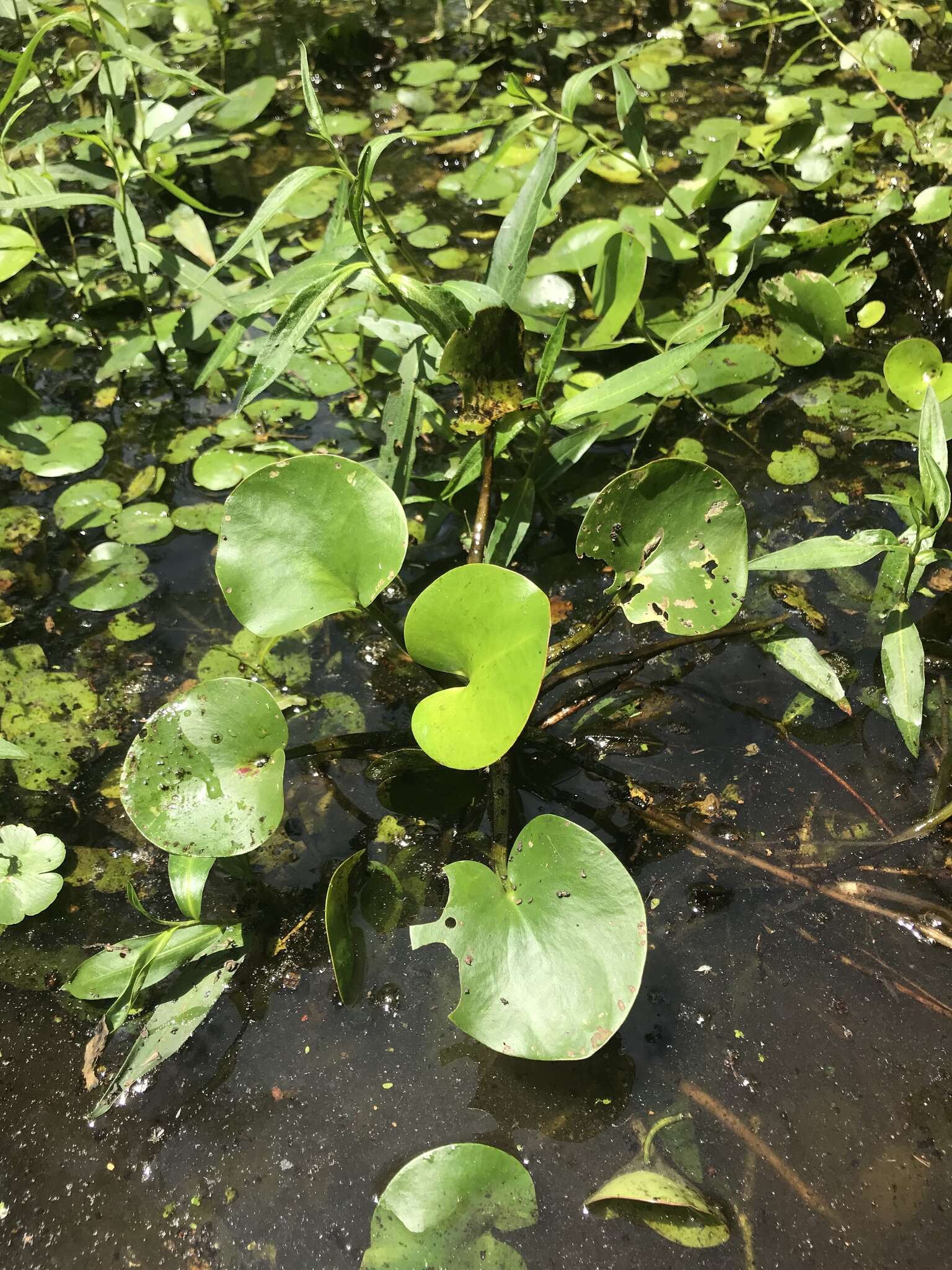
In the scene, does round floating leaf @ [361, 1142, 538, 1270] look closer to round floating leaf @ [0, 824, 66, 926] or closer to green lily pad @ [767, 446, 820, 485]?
round floating leaf @ [0, 824, 66, 926]

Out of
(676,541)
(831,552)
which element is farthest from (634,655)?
(831,552)

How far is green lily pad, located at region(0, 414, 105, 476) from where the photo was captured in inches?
75.3

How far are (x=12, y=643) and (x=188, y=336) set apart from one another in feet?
2.49

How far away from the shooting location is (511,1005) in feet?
3.39

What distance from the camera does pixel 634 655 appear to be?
144 cm

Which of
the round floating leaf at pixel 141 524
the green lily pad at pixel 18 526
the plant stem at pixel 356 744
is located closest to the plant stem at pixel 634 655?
the plant stem at pixel 356 744

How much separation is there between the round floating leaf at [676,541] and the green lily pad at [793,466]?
Answer: 0.54m

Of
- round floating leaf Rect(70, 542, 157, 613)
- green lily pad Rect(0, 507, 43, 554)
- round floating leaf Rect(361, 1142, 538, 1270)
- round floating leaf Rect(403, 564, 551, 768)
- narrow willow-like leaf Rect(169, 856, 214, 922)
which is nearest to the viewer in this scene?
round floating leaf Rect(361, 1142, 538, 1270)

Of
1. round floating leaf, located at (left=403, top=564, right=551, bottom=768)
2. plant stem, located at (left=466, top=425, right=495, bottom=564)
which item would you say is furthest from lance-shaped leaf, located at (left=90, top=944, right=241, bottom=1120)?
plant stem, located at (left=466, top=425, right=495, bottom=564)

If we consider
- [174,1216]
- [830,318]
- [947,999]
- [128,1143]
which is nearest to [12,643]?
[128,1143]

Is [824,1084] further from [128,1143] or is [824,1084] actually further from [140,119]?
[140,119]

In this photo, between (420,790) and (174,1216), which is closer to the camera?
(174,1216)

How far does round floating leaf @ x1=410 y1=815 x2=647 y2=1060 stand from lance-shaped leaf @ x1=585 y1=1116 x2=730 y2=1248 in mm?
167

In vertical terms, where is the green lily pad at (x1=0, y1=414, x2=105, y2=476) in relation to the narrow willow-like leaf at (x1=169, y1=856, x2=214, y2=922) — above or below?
above
